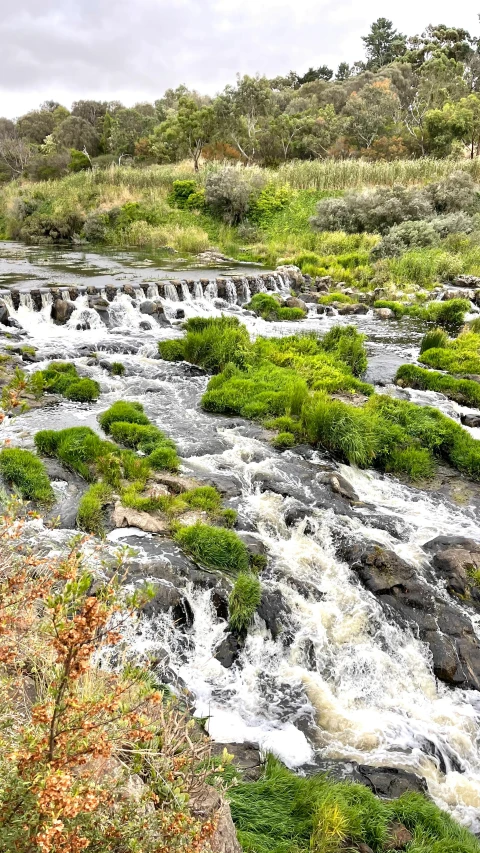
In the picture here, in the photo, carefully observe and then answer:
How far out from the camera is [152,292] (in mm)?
19203

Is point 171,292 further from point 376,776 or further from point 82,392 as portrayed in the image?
point 376,776

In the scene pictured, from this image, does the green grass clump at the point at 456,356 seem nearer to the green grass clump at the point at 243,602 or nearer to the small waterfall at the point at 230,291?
the small waterfall at the point at 230,291

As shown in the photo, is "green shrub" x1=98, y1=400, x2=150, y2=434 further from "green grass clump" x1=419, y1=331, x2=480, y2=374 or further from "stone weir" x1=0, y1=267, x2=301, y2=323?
"stone weir" x1=0, y1=267, x2=301, y2=323

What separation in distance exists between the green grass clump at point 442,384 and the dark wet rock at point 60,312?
34.4 feet

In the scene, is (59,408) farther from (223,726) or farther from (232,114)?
(232,114)

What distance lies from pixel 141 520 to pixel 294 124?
43.9 m

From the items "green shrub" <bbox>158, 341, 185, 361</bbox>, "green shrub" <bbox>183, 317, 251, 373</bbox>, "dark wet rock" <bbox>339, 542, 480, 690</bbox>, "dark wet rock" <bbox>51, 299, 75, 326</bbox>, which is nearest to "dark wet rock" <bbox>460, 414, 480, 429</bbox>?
"dark wet rock" <bbox>339, 542, 480, 690</bbox>

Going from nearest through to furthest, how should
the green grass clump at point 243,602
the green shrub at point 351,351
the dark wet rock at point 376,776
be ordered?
the dark wet rock at point 376,776 → the green grass clump at point 243,602 → the green shrub at point 351,351

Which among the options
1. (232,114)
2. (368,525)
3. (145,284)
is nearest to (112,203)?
(232,114)

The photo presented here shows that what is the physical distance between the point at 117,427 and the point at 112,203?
29723 millimetres

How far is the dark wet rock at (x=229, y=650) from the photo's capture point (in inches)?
230

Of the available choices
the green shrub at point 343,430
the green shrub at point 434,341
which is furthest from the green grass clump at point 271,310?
the green shrub at point 343,430

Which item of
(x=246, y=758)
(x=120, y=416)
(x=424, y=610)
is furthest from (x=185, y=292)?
(x=246, y=758)

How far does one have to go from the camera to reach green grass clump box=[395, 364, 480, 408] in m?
11.7
